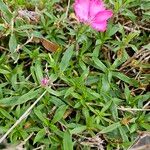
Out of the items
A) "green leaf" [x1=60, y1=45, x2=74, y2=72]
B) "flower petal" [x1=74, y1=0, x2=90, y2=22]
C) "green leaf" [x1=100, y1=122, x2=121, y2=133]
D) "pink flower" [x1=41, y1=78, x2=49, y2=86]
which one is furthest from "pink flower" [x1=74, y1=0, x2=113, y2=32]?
"green leaf" [x1=100, y1=122, x2=121, y2=133]

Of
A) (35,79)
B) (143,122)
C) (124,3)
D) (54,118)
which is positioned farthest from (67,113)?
(124,3)

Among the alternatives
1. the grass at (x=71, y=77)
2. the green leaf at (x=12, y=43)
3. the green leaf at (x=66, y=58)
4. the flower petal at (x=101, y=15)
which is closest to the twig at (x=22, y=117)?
the grass at (x=71, y=77)

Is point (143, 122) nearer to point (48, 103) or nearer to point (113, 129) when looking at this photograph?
point (113, 129)

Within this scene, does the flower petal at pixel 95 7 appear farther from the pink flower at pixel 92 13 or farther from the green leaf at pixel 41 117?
the green leaf at pixel 41 117

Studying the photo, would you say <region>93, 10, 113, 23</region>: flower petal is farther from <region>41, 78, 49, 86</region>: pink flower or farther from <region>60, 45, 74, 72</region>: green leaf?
<region>41, 78, 49, 86</region>: pink flower

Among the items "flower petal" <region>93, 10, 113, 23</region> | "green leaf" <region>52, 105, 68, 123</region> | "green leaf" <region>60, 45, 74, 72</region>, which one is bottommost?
"green leaf" <region>52, 105, 68, 123</region>

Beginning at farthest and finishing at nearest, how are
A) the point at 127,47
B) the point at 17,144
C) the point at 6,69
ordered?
the point at 127,47 < the point at 6,69 < the point at 17,144

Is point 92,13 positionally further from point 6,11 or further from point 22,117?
point 22,117
